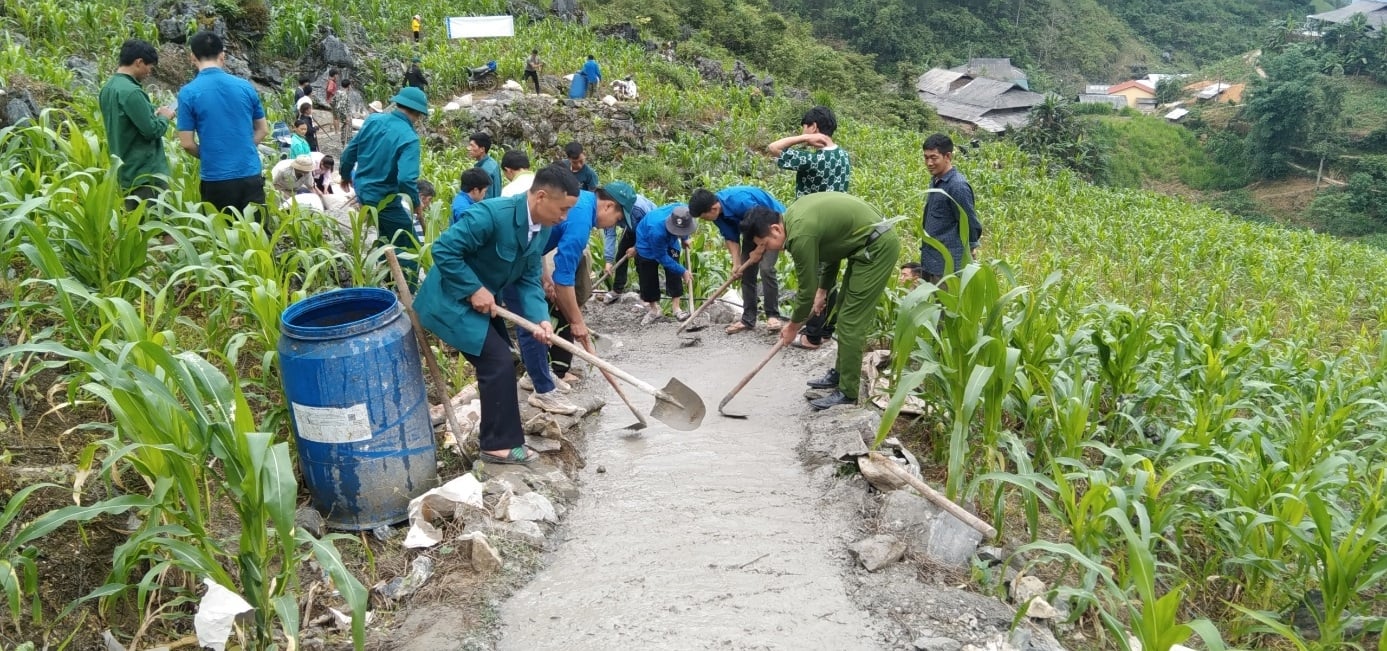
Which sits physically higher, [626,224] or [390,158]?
[390,158]

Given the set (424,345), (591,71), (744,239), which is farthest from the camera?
(591,71)

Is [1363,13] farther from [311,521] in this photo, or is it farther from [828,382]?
[311,521]

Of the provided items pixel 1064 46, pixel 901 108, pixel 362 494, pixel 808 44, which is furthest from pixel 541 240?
pixel 1064 46

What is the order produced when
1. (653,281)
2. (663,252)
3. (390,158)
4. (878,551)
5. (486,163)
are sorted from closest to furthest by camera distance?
(878,551) < (390,158) < (486,163) < (663,252) < (653,281)

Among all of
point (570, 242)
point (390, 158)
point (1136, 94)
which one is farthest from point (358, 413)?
point (1136, 94)

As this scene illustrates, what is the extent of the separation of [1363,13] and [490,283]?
58.2 m

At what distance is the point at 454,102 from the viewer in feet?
52.1

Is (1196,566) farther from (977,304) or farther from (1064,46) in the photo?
(1064,46)

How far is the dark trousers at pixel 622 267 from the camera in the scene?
24.1ft

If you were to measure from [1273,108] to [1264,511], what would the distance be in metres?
39.1

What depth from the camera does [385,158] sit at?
5.25 meters

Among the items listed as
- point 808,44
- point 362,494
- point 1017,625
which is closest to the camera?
point 1017,625

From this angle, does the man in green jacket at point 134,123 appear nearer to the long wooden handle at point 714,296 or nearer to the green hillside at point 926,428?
the green hillside at point 926,428

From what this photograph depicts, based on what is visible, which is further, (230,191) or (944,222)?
(944,222)
